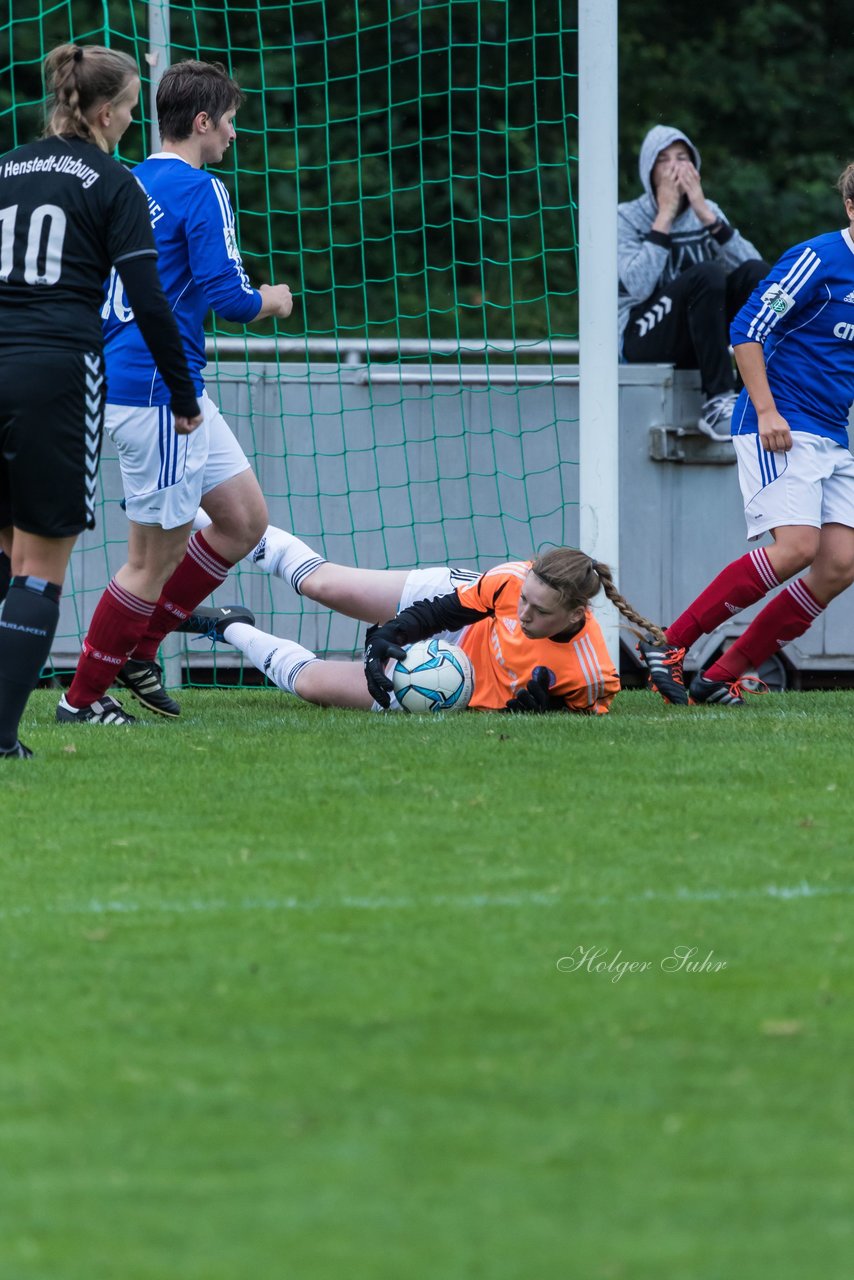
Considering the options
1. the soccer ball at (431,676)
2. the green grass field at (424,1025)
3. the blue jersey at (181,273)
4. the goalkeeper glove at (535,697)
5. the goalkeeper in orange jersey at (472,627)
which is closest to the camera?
the green grass field at (424,1025)

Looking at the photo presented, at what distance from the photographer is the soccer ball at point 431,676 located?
6164 millimetres

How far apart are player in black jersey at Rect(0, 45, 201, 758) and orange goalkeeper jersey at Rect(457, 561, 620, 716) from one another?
1640 millimetres

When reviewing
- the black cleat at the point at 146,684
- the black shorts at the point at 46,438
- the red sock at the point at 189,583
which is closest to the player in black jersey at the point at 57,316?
the black shorts at the point at 46,438

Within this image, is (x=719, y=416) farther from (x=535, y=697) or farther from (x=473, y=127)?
(x=473, y=127)

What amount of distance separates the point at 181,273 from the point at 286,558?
1258 mm

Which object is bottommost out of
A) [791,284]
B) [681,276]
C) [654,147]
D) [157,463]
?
[157,463]

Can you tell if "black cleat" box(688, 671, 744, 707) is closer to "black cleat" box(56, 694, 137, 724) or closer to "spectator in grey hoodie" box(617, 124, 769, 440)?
"spectator in grey hoodie" box(617, 124, 769, 440)

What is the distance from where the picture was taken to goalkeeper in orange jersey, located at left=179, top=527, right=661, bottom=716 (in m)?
5.85

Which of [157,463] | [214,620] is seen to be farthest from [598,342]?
[157,463]

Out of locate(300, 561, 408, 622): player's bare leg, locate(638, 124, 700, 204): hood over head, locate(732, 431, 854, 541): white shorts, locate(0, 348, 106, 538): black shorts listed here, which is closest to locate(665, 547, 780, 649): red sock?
locate(732, 431, 854, 541): white shorts

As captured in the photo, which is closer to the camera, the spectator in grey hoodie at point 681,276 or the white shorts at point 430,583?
the white shorts at point 430,583

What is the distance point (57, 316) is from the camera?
4.85m

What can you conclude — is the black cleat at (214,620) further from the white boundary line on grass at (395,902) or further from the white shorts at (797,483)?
the white boundary line on grass at (395,902)

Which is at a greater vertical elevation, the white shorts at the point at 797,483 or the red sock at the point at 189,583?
the white shorts at the point at 797,483
